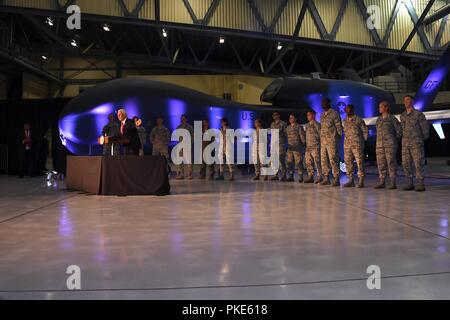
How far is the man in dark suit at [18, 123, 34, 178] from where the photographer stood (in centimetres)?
1291

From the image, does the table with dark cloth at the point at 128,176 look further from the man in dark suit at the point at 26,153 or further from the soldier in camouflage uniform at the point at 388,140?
the man in dark suit at the point at 26,153

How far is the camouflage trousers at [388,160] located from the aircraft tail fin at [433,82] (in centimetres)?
558

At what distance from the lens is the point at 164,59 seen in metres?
25.0

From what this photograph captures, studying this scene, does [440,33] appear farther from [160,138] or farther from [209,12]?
[160,138]

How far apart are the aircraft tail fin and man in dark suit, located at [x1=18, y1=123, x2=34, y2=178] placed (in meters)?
12.7

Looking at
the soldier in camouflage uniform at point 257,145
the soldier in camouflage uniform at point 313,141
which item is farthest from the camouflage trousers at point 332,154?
the soldier in camouflage uniform at point 257,145

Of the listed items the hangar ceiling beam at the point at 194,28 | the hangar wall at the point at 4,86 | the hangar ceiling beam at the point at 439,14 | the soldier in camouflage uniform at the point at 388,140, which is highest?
the hangar ceiling beam at the point at 439,14

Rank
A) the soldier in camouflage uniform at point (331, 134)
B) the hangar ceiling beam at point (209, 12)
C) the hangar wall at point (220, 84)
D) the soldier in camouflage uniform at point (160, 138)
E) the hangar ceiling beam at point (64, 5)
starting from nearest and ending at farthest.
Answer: the soldier in camouflage uniform at point (331, 134) → the soldier in camouflage uniform at point (160, 138) → the hangar ceiling beam at point (64, 5) → the hangar ceiling beam at point (209, 12) → the hangar wall at point (220, 84)

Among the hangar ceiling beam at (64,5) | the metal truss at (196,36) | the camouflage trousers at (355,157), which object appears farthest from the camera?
the metal truss at (196,36)

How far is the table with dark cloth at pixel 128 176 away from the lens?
22.7 feet

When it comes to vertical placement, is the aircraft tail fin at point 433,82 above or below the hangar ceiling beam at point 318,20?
below
